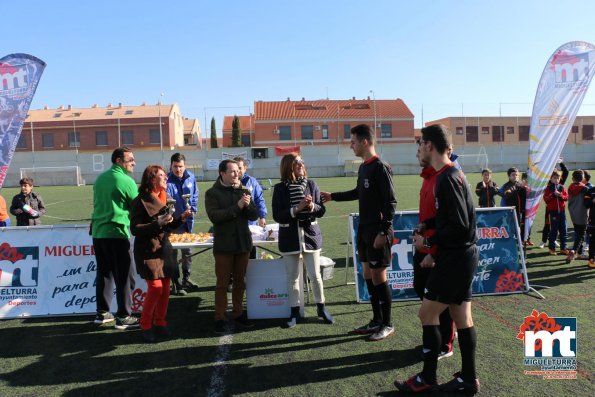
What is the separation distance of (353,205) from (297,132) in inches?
1581

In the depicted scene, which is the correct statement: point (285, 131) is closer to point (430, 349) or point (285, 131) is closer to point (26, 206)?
point (26, 206)

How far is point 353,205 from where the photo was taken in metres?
17.7

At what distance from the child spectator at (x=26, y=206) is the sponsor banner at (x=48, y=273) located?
196cm

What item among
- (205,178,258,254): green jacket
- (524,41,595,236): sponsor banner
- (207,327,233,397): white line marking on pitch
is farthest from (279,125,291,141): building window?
(207,327,233,397): white line marking on pitch

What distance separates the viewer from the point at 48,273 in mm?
5789

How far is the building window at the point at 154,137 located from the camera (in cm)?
5638

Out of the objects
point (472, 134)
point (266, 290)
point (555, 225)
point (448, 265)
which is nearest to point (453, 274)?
point (448, 265)

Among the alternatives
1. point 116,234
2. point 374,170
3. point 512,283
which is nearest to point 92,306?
point 116,234

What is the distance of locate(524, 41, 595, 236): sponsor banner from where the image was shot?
708cm

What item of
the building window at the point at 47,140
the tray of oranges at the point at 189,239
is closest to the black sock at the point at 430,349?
the tray of oranges at the point at 189,239

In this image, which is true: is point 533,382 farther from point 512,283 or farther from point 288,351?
point 512,283

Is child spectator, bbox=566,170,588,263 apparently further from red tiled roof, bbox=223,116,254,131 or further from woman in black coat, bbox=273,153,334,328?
red tiled roof, bbox=223,116,254,131

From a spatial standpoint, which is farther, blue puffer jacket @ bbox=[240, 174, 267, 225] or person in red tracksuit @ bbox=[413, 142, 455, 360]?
blue puffer jacket @ bbox=[240, 174, 267, 225]

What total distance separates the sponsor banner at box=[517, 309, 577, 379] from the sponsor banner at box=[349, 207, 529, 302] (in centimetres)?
115
